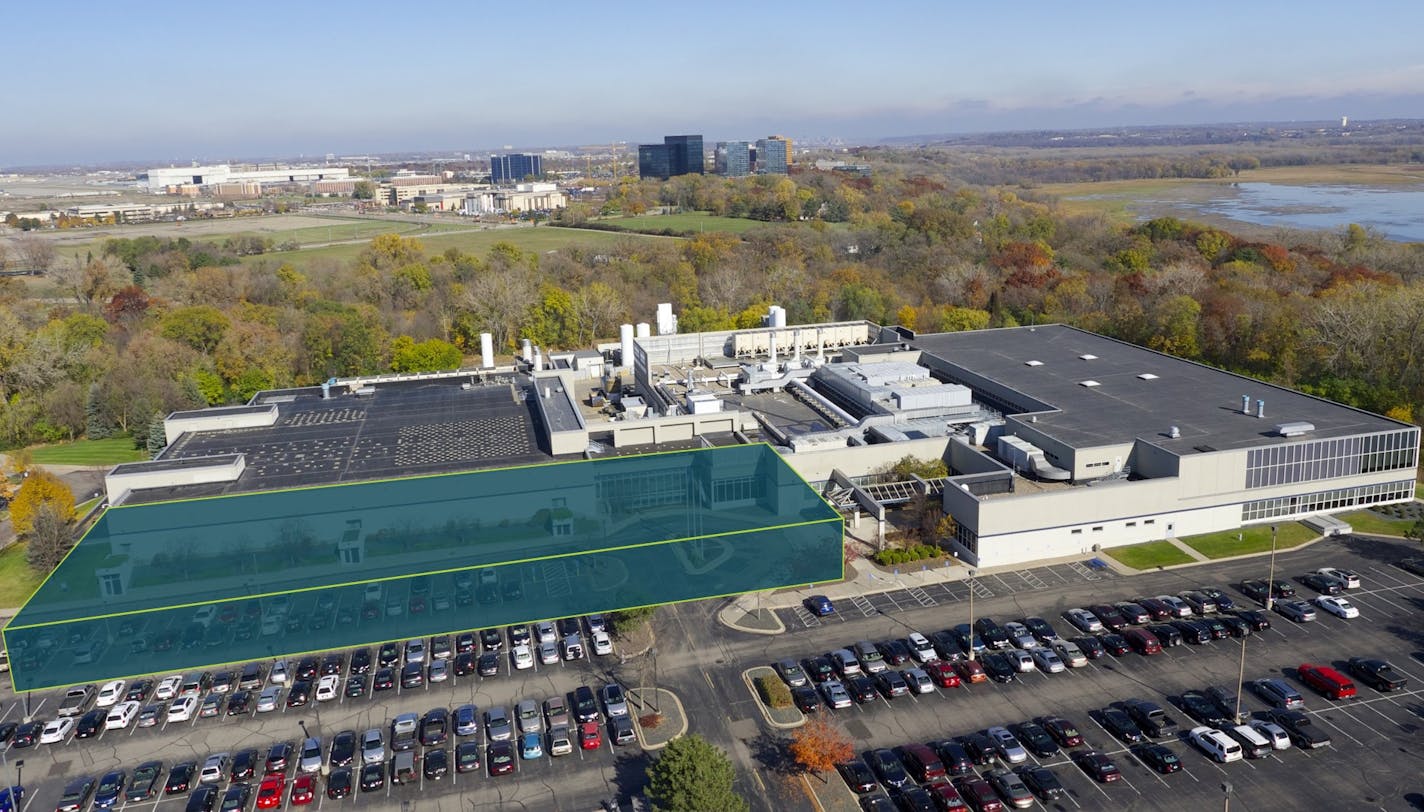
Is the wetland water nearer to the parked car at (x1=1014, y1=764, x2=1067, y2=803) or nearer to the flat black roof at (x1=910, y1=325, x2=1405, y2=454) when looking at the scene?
the flat black roof at (x1=910, y1=325, x2=1405, y2=454)

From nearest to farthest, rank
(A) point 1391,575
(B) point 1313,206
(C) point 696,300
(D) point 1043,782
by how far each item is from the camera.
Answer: (D) point 1043,782
(A) point 1391,575
(C) point 696,300
(B) point 1313,206

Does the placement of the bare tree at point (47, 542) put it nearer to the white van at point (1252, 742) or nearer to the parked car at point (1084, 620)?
the parked car at point (1084, 620)

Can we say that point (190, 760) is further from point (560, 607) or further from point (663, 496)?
point (663, 496)

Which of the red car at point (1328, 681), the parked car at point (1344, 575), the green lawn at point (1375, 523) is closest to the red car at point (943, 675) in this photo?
the red car at point (1328, 681)

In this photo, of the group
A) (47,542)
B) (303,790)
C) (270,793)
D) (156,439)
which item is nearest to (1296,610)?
(303,790)

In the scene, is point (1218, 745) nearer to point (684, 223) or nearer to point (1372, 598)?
point (1372, 598)
